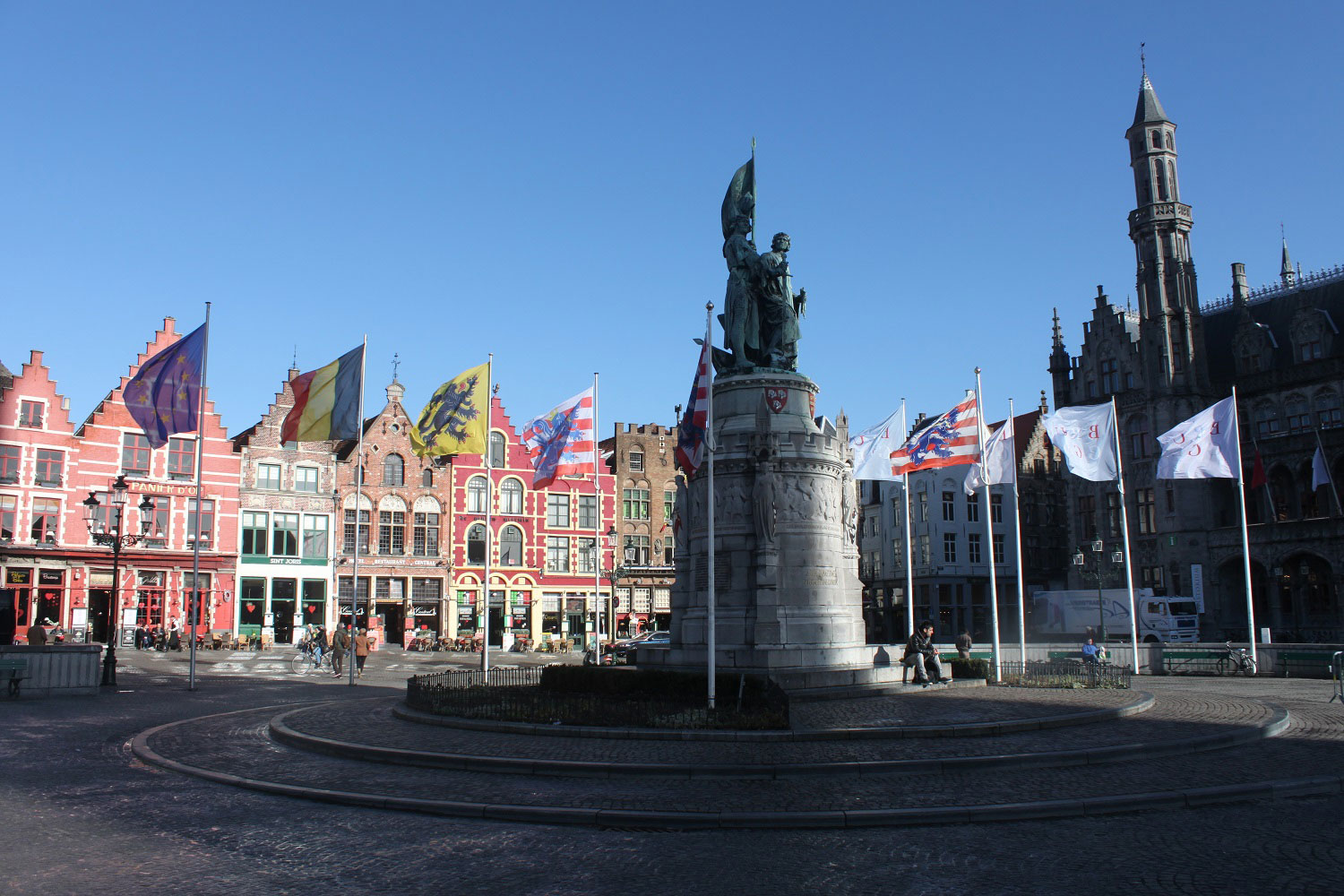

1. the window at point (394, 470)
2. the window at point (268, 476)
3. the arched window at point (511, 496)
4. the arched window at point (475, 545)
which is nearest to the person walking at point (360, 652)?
the window at point (268, 476)

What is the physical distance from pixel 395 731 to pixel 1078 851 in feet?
38.5

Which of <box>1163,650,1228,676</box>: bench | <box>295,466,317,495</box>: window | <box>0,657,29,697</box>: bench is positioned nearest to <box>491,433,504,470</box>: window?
<box>295,466,317,495</box>: window

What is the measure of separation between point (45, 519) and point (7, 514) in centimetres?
162

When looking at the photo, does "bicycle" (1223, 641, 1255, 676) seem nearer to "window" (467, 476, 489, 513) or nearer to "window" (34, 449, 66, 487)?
"window" (467, 476, 489, 513)

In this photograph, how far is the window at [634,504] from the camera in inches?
2714

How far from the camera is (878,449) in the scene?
31172 mm

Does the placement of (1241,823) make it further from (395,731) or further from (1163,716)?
(395,731)

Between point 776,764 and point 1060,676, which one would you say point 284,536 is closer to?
point 1060,676

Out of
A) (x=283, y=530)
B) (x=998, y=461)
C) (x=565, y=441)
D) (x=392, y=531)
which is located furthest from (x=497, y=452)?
(x=998, y=461)

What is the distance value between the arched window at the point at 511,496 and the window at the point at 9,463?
25619 mm

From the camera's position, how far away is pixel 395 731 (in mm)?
17672

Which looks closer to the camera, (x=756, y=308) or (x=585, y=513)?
(x=756, y=308)

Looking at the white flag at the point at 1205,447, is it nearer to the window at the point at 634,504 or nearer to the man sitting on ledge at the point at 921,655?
the man sitting on ledge at the point at 921,655

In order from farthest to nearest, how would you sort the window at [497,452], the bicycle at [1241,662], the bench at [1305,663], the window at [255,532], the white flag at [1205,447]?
the window at [497,452] → the window at [255,532] → the bicycle at [1241,662] → the bench at [1305,663] → the white flag at [1205,447]
